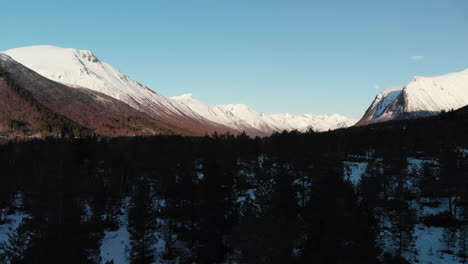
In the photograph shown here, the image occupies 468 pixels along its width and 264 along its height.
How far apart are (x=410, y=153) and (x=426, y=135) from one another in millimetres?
6973

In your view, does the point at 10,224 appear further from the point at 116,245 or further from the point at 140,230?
the point at 140,230

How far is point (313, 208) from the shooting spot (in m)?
36.0

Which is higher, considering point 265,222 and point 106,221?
point 265,222

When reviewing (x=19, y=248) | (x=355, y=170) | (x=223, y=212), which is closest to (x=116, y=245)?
(x=223, y=212)

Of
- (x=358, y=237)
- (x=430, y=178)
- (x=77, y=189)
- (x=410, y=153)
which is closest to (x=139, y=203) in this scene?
(x=77, y=189)

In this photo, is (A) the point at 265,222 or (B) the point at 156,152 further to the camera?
(B) the point at 156,152

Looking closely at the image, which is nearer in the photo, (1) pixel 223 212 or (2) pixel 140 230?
(1) pixel 223 212

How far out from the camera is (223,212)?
38156mm

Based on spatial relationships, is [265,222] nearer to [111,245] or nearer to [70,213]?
[70,213]

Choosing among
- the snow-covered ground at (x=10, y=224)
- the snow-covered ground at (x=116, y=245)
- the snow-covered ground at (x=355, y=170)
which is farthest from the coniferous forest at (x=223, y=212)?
the snow-covered ground at (x=355, y=170)

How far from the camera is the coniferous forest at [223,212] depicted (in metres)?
26.3

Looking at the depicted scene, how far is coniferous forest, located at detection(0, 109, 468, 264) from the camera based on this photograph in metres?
26.3

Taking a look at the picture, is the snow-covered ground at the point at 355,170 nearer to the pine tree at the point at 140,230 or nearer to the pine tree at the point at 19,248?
the pine tree at the point at 140,230

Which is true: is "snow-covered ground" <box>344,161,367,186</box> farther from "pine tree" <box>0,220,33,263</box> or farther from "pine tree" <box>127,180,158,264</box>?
"pine tree" <box>0,220,33,263</box>
